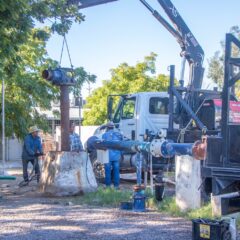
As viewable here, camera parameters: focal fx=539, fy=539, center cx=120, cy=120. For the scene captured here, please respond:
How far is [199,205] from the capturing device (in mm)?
10008

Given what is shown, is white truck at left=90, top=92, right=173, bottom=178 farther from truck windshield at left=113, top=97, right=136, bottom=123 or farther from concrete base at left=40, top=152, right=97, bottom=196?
concrete base at left=40, top=152, right=97, bottom=196

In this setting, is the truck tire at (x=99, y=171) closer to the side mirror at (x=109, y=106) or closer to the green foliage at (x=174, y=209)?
the side mirror at (x=109, y=106)

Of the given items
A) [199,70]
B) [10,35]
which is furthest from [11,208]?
[199,70]

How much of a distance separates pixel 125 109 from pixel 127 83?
1829cm

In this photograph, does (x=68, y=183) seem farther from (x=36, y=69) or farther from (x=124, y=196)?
(x=36, y=69)

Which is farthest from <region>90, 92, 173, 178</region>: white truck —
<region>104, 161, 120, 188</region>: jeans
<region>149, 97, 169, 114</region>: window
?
<region>104, 161, 120, 188</region>: jeans

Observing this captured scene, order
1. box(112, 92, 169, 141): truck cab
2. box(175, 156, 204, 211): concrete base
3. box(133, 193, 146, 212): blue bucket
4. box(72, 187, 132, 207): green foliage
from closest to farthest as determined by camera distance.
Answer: box(175, 156, 204, 211): concrete base, box(133, 193, 146, 212): blue bucket, box(72, 187, 132, 207): green foliage, box(112, 92, 169, 141): truck cab

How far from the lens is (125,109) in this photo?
17.1 m

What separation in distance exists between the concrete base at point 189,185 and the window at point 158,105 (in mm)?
6507

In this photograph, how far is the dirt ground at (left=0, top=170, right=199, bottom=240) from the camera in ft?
26.8

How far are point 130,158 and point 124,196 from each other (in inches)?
175

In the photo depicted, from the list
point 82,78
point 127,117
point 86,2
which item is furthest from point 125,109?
point 86,2

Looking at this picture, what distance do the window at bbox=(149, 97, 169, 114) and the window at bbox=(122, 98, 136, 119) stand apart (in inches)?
22.2

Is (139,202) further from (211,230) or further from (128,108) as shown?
(128,108)
